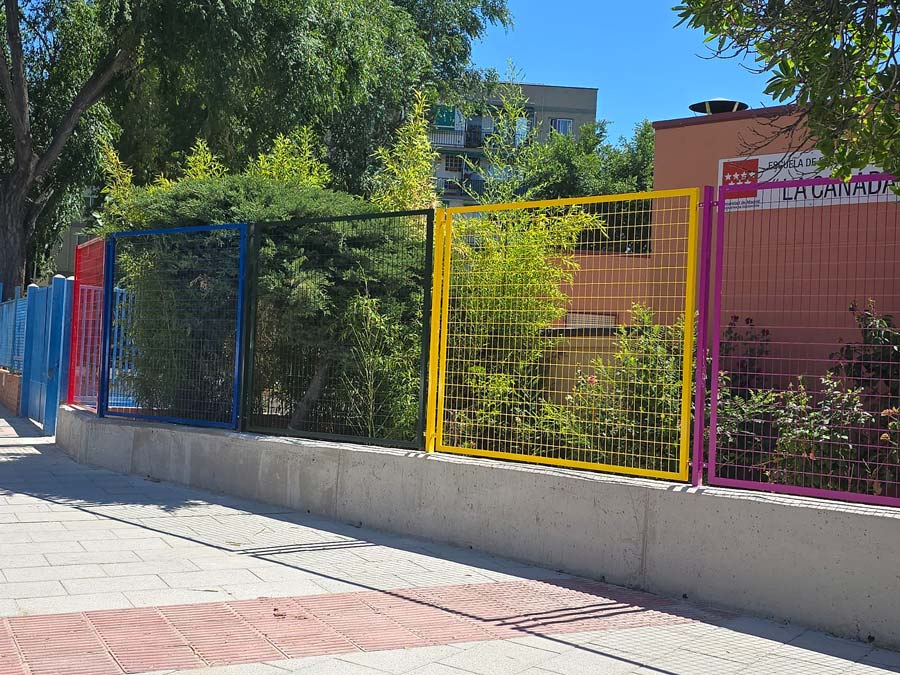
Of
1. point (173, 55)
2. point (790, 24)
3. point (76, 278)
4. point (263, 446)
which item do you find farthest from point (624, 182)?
point (790, 24)

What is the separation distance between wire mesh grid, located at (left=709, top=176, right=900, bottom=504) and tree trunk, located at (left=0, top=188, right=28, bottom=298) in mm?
22183

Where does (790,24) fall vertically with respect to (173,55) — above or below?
below

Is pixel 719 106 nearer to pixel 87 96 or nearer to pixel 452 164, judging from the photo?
pixel 87 96

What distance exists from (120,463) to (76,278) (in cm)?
336

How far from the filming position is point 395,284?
29.5 ft

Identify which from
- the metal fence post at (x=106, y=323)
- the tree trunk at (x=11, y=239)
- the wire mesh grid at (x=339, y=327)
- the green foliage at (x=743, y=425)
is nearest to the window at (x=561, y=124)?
→ the tree trunk at (x=11, y=239)

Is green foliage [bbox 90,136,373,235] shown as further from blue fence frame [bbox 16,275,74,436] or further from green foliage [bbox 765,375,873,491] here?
green foliage [bbox 765,375,873,491]

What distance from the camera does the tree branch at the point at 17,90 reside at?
21328 millimetres

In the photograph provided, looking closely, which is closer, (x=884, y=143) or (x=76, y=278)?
(x=884, y=143)

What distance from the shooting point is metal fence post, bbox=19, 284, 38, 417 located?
53.2 feet

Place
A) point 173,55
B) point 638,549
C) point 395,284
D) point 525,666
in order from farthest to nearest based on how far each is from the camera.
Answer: point 173,55
point 395,284
point 638,549
point 525,666

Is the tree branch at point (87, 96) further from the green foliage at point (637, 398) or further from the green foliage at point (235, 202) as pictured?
the green foliage at point (637, 398)

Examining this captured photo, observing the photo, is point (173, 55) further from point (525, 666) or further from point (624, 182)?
point (624, 182)

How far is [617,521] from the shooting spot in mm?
6465
